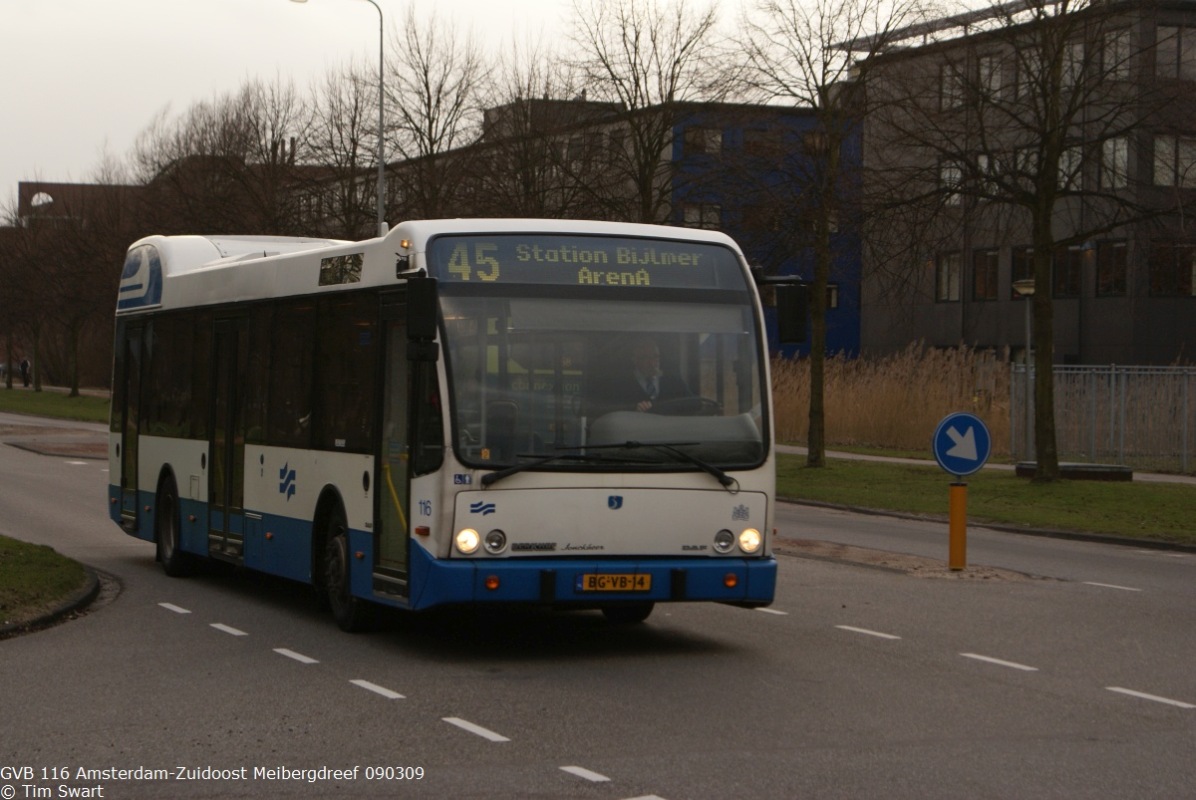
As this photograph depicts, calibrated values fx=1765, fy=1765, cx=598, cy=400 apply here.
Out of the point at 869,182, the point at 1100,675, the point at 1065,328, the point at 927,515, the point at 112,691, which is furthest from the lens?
the point at 1065,328

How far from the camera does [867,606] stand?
534 inches

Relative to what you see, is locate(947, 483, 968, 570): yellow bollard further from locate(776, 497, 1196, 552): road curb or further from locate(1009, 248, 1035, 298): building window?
locate(1009, 248, 1035, 298): building window

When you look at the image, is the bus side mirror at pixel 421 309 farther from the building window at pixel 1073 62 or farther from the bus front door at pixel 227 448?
the building window at pixel 1073 62

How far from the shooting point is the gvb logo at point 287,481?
1289 centimetres

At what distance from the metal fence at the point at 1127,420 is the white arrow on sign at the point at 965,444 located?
61.4ft

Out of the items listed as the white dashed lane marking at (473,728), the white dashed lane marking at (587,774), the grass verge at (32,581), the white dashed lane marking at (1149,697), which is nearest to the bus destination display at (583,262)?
the white dashed lane marking at (473,728)

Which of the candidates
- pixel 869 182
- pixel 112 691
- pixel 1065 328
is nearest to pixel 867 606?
pixel 112 691

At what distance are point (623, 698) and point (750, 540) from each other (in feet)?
6.72

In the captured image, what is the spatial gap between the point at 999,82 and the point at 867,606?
14846mm

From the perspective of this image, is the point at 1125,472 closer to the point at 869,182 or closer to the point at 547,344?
the point at 869,182

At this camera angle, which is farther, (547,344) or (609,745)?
(547,344)

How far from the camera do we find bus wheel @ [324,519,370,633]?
11.7 metres

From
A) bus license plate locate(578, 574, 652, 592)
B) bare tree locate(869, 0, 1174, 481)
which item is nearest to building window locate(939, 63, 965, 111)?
bare tree locate(869, 0, 1174, 481)

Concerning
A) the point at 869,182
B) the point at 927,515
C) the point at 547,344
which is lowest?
the point at 927,515
